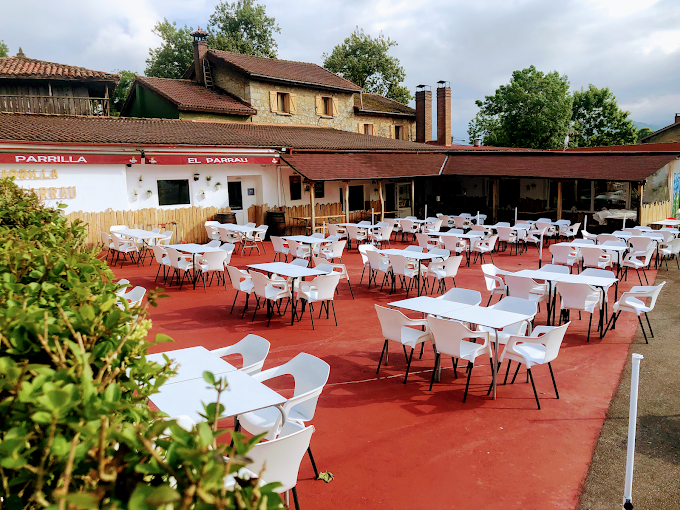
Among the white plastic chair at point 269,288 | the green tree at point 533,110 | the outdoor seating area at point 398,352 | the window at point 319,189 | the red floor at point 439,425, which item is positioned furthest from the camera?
the green tree at point 533,110

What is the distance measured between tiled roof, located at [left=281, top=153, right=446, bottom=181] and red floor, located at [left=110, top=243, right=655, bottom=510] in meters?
10.9

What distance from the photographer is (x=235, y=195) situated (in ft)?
64.4

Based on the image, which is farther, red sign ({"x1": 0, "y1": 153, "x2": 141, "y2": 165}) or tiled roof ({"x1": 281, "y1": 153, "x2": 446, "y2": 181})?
tiled roof ({"x1": 281, "y1": 153, "x2": 446, "y2": 181})

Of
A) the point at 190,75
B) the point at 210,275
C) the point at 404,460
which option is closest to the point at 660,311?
the point at 404,460

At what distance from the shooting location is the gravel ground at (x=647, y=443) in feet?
12.8

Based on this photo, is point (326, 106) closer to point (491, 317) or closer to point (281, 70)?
point (281, 70)

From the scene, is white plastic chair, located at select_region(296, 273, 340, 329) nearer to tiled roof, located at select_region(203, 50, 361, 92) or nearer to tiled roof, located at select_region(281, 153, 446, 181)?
tiled roof, located at select_region(281, 153, 446, 181)

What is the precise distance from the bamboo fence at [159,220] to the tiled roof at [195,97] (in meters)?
7.05

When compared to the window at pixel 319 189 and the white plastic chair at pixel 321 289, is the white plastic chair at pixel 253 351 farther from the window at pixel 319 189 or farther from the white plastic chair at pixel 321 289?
the window at pixel 319 189

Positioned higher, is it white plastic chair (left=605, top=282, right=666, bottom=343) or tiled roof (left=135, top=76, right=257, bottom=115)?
tiled roof (left=135, top=76, right=257, bottom=115)

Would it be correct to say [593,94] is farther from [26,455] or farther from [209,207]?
[26,455]

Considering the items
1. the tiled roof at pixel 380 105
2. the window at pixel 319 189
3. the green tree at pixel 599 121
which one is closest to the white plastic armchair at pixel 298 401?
the window at pixel 319 189

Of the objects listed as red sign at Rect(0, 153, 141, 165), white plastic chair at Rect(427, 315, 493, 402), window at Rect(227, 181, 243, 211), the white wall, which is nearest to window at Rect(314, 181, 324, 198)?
window at Rect(227, 181, 243, 211)

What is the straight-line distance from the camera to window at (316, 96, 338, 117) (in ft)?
92.8
